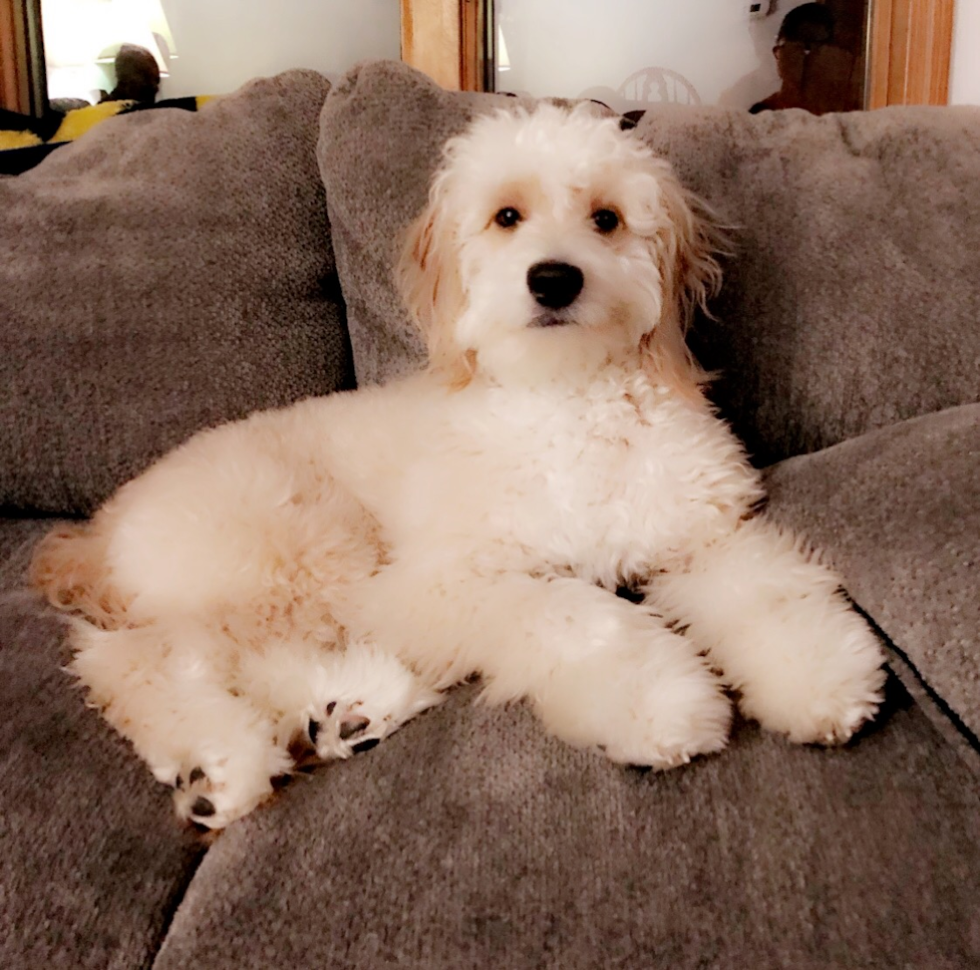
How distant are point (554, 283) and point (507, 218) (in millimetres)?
255

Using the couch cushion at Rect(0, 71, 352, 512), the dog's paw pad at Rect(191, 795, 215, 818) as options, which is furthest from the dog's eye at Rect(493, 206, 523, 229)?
the dog's paw pad at Rect(191, 795, 215, 818)

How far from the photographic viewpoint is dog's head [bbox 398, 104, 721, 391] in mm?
1297

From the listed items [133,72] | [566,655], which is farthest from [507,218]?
[133,72]

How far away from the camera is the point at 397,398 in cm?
160

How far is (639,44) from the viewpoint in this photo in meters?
2.67

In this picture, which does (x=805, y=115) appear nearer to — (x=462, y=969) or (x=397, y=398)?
(x=397, y=398)

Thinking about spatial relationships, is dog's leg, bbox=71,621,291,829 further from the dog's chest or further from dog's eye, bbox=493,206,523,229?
dog's eye, bbox=493,206,523,229

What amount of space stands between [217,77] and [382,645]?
8.29 ft

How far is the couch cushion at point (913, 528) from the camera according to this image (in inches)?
38.7

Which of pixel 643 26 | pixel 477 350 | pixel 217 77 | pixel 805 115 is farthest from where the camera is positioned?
pixel 217 77

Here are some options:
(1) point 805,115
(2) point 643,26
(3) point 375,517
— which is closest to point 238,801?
Answer: (3) point 375,517

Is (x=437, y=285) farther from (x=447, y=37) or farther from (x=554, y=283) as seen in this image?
(x=447, y=37)

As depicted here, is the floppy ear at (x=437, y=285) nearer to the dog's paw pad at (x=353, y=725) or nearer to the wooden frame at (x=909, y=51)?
Answer: the dog's paw pad at (x=353, y=725)

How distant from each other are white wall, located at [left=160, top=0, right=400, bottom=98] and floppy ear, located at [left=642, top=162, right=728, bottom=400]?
73.6 inches
